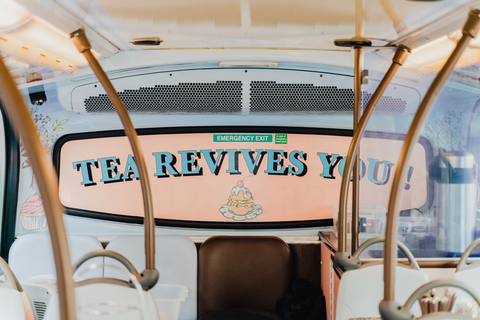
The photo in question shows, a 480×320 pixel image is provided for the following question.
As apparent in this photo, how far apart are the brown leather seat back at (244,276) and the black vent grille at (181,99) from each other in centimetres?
119

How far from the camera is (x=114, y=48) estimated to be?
273 centimetres

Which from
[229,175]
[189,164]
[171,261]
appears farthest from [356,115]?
[171,261]

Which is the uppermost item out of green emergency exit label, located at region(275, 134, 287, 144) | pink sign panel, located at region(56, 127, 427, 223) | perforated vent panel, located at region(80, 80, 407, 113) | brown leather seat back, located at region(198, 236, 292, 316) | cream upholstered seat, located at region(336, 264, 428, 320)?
perforated vent panel, located at region(80, 80, 407, 113)

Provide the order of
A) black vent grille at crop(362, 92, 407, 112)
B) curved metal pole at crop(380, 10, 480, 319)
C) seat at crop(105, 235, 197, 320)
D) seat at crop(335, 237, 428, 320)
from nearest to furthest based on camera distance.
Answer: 1. curved metal pole at crop(380, 10, 480, 319)
2. seat at crop(335, 237, 428, 320)
3. black vent grille at crop(362, 92, 407, 112)
4. seat at crop(105, 235, 197, 320)

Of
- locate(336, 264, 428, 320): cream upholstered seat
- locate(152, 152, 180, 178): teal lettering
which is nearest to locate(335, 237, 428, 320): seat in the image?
locate(336, 264, 428, 320): cream upholstered seat

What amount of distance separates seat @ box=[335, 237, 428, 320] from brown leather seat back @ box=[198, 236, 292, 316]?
1176mm

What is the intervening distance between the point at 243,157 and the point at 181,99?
2.57ft

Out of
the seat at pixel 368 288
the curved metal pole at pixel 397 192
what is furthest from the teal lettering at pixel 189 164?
the curved metal pole at pixel 397 192

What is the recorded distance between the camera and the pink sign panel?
3602 mm

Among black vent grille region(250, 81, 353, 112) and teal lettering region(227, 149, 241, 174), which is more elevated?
black vent grille region(250, 81, 353, 112)

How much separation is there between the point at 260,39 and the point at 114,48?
103 cm

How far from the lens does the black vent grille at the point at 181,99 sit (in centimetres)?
318

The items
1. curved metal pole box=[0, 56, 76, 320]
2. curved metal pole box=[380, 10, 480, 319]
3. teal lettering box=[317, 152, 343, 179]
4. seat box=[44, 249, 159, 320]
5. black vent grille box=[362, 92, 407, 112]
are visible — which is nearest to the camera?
curved metal pole box=[0, 56, 76, 320]

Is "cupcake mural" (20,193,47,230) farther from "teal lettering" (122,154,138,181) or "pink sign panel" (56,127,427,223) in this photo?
"teal lettering" (122,154,138,181)
